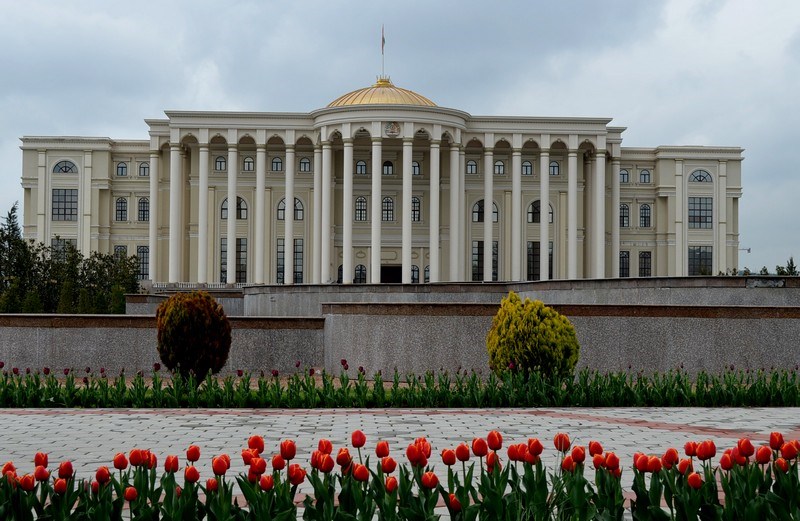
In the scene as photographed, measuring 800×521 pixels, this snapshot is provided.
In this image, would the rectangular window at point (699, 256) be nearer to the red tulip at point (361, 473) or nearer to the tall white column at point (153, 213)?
the tall white column at point (153, 213)

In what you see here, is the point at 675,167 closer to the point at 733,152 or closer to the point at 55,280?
the point at 733,152

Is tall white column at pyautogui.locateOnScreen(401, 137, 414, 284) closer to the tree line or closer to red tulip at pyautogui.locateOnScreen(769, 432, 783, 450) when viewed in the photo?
the tree line

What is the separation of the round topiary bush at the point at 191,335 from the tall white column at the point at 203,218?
45053 mm

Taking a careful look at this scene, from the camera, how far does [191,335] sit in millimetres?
15695

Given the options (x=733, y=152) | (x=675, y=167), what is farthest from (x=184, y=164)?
(x=733, y=152)

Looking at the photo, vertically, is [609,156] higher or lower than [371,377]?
higher

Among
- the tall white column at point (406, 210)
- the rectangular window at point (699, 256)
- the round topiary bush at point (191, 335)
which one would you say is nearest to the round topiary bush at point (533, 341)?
the round topiary bush at point (191, 335)

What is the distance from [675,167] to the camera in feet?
219

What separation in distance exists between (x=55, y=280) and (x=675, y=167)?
141 ft

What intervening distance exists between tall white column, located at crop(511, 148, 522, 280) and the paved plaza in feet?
160

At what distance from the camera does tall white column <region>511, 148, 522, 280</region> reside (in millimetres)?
61938

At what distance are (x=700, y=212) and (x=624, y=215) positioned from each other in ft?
16.8

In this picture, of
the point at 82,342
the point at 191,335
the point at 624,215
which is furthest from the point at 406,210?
the point at 191,335

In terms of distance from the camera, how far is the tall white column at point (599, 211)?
202ft
